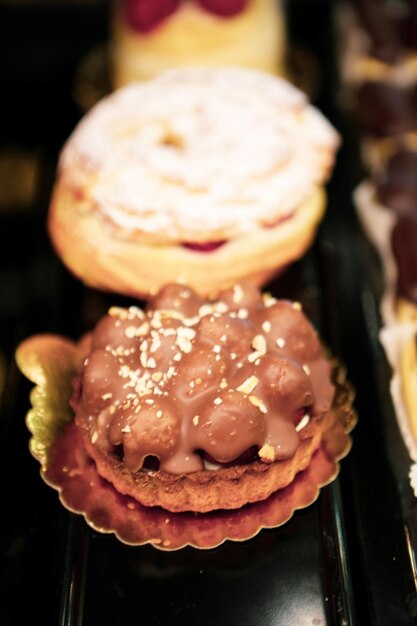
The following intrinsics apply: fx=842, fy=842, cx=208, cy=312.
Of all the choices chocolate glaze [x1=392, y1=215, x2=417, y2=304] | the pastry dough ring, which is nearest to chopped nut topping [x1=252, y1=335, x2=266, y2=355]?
the pastry dough ring

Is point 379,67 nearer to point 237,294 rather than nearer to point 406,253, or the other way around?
point 406,253

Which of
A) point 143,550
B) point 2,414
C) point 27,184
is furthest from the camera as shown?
point 27,184

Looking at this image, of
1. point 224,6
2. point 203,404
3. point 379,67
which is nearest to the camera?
point 203,404

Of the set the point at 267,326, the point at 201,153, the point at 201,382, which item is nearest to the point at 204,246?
the point at 201,153

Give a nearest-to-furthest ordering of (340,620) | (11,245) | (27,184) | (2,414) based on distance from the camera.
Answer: (340,620), (2,414), (11,245), (27,184)

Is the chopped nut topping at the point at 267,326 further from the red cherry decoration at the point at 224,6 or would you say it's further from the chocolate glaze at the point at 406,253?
the red cherry decoration at the point at 224,6

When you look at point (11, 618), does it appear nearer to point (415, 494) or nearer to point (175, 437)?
point (175, 437)

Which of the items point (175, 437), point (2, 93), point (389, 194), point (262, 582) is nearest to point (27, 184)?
point (2, 93)

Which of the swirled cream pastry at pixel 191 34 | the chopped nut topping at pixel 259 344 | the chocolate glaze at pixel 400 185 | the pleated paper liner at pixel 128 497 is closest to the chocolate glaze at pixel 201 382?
the chopped nut topping at pixel 259 344
